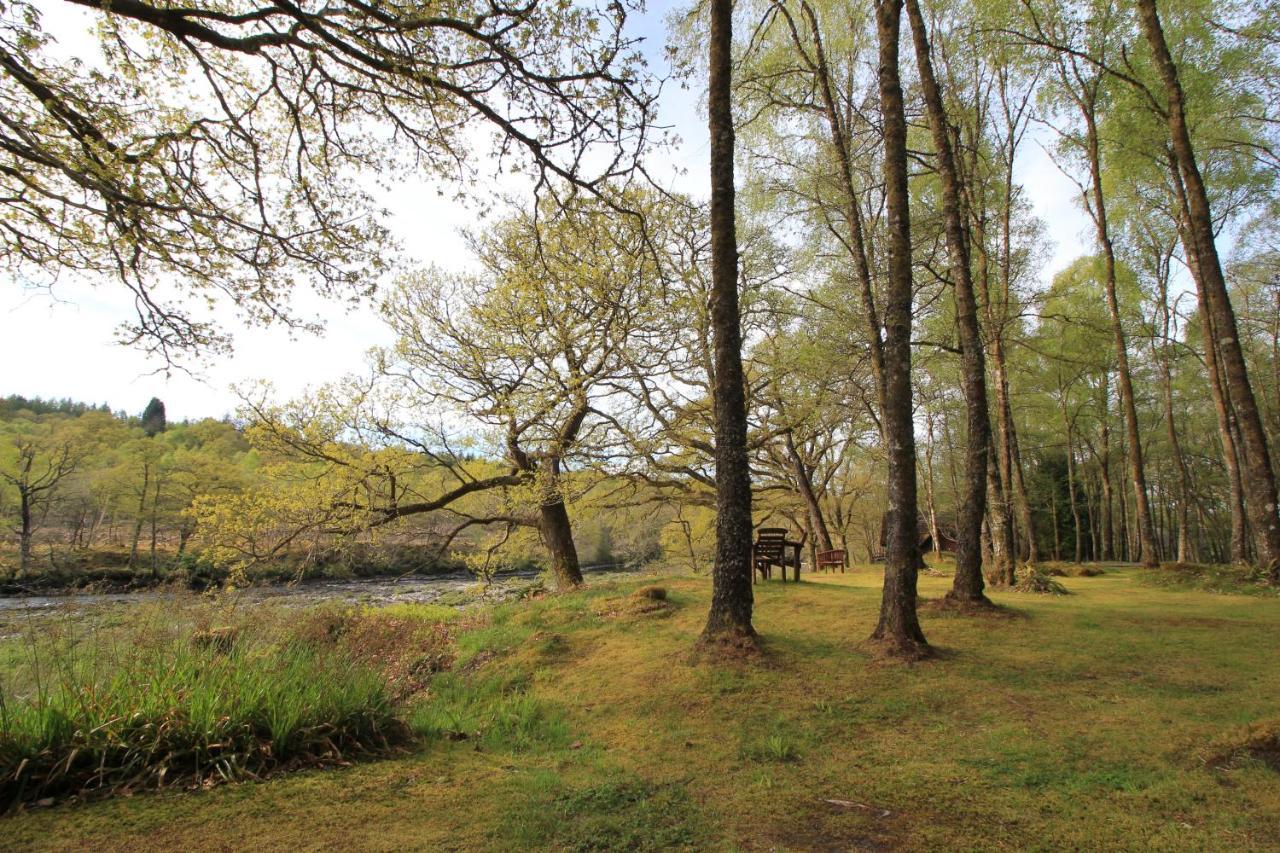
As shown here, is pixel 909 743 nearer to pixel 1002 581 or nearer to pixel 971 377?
pixel 971 377

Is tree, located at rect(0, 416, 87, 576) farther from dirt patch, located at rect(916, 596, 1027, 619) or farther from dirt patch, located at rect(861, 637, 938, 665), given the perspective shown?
dirt patch, located at rect(916, 596, 1027, 619)

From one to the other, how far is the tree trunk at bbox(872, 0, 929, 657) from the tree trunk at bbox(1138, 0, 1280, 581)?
19.4 feet

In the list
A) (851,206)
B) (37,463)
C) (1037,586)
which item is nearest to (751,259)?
(851,206)

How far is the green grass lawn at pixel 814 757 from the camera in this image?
2.48 metres

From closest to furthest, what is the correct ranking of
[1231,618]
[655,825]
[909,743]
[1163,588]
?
[655,825], [909,743], [1231,618], [1163,588]

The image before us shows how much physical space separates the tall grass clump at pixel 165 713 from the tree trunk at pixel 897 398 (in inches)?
177

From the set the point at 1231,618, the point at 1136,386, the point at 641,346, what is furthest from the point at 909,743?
the point at 1136,386

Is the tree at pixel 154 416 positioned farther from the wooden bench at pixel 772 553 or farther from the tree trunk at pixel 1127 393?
the tree trunk at pixel 1127 393

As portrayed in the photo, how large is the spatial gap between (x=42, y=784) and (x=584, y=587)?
960 centimetres

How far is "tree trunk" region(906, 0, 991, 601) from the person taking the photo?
7055 mm

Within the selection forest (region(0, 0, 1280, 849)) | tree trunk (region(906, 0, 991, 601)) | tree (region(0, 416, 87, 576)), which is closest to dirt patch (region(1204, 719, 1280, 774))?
forest (region(0, 0, 1280, 849))

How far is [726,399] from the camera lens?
5.77m

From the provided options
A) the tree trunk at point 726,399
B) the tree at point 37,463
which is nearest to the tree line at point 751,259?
the tree trunk at point 726,399

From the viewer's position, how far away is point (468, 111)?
540 cm
